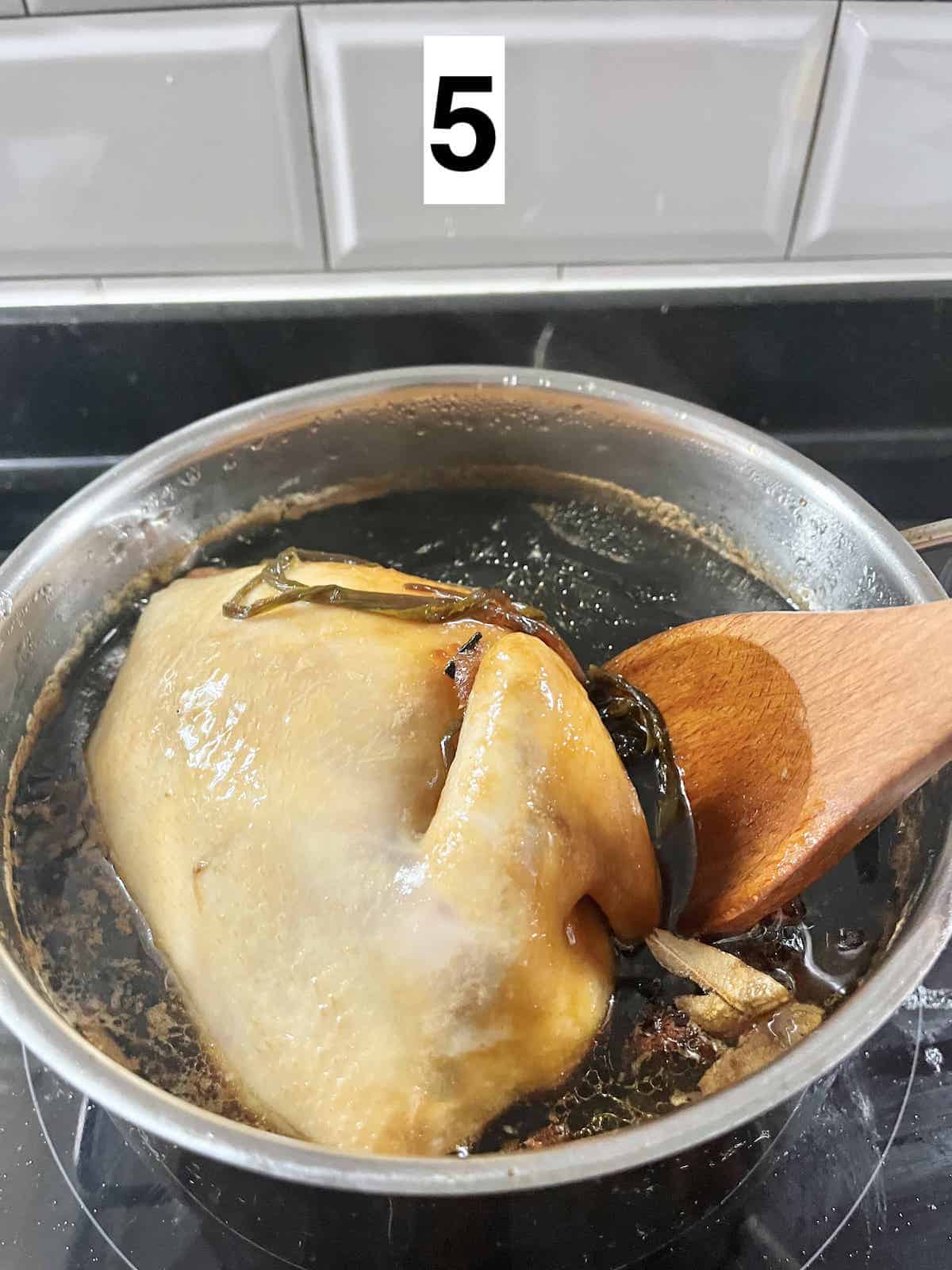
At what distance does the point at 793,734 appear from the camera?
633 mm

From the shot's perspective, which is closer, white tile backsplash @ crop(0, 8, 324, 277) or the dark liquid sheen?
the dark liquid sheen

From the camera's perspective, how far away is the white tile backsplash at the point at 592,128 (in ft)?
2.53

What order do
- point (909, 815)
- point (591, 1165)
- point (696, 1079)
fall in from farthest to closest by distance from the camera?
point (909, 815) → point (696, 1079) → point (591, 1165)

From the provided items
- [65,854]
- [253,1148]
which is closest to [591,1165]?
[253,1148]

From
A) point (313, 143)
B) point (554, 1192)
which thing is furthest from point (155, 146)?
point (554, 1192)

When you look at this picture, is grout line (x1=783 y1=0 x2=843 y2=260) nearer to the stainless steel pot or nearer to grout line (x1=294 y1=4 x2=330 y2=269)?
the stainless steel pot

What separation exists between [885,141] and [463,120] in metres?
0.34

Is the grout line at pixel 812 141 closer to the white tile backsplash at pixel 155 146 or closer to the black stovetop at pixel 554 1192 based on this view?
the black stovetop at pixel 554 1192

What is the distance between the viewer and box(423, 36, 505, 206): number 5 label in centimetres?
78

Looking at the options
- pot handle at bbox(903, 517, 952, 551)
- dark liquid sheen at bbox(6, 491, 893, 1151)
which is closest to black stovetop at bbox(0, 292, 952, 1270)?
dark liquid sheen at bbox(6, 491, 893, 1151)

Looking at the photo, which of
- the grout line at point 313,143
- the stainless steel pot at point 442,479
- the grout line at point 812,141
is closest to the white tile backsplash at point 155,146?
the grout line at point 313,143

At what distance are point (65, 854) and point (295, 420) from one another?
1.25 feet

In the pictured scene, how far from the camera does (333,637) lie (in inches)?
24.5

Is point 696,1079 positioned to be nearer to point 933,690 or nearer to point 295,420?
point 933,690
